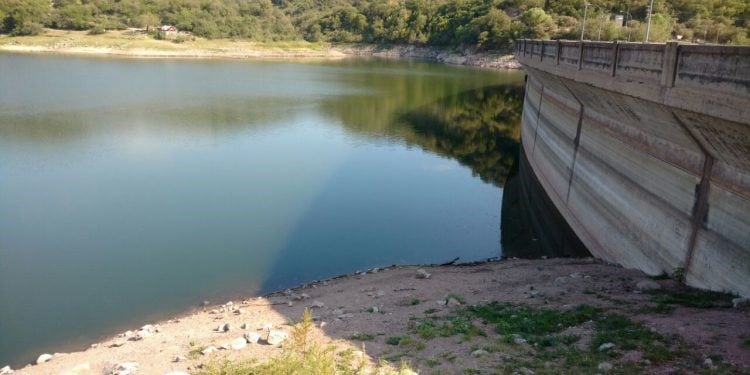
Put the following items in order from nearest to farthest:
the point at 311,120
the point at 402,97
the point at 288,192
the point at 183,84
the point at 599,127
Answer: the point at 599,127
the point at 288,192
the point at 311,120
the point at 402,97
the point at 183,84

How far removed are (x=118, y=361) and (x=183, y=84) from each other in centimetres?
Answer: 6016

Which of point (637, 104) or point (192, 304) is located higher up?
point (637, 104)

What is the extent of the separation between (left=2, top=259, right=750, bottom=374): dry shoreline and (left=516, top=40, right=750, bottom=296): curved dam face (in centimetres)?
107

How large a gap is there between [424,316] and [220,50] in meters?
126

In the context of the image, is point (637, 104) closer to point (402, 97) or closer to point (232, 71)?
point (402, 97)

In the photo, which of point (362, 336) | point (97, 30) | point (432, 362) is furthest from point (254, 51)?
point (432, 362)

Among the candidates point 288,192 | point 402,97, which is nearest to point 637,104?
point 288,192

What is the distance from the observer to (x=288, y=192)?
25.2 metres

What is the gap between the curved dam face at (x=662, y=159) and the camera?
10.3m

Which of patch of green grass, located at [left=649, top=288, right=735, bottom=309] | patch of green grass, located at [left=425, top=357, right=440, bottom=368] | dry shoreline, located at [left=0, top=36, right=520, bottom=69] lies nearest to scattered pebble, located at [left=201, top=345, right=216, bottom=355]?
patch of green grass, located at [left=425, top=357, right=440, bottom=368]

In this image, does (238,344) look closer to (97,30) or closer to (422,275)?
(422,275)

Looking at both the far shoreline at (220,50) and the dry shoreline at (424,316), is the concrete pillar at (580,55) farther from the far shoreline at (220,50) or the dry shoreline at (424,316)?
the far shoreline at (220,50)

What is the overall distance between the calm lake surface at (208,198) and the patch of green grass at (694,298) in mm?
8388

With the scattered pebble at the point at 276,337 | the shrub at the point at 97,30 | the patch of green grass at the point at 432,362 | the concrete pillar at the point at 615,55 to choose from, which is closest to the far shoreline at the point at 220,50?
the shrub at the point at 97,30
